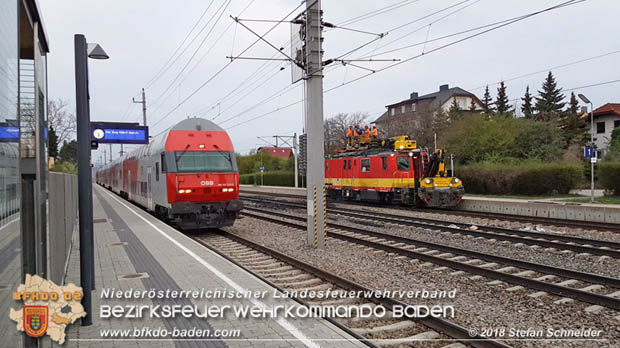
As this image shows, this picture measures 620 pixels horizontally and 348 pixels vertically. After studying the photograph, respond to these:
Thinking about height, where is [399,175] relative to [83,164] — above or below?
below

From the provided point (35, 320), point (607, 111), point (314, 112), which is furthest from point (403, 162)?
point (607, 111)

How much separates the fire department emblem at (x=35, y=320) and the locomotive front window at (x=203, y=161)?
10261mm

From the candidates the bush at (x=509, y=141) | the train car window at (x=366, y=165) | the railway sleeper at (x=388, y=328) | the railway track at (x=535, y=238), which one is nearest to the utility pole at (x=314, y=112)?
the railway track at (x=535, y=238)

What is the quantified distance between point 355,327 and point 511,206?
17009mm

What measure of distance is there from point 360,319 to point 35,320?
4134mm

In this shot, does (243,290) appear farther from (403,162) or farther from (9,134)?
(403,162)

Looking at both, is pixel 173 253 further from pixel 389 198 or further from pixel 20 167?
pixel 389 198

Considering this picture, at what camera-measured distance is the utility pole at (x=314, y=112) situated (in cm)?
1182

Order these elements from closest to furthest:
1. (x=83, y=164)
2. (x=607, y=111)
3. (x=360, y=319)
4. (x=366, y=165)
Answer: (x=83, y=164) → (x=360, y=319) → (x=366, y=165) → (x=607, y=111)

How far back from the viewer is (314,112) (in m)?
11.9

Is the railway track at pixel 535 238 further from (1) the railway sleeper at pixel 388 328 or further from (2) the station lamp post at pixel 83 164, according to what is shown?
(2) the station lamp post at pixel 83 164

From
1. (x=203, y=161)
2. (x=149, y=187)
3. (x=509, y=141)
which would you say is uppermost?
(x=509, y=141)

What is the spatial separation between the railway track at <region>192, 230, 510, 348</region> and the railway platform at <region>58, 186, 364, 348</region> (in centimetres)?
46

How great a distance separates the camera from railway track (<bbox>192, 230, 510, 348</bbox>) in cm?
516
